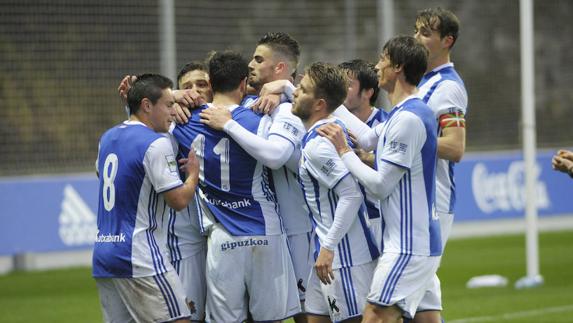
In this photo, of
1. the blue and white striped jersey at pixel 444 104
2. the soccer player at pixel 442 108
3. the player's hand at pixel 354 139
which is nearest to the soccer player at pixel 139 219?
the player's hand at pixel 354 139

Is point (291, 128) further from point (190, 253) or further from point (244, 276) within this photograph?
point (190, 253)

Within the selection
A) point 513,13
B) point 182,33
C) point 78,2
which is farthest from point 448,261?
point 513,13

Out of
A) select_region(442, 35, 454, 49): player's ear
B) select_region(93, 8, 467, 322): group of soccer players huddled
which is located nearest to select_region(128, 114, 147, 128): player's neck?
select_region(93, 8, 467, 322): group of soccer players huddled

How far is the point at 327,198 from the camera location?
23.2ft

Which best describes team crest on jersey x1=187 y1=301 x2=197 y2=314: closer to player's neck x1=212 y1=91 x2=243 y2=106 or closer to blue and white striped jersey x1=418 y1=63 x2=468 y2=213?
player's neck x1=212 y1=91 x2=243 y2=106

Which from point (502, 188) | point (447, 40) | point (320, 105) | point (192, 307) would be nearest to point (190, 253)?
point (192, 307)

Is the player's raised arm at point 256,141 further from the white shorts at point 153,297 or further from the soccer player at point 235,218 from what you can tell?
the white shorts at point 153,297

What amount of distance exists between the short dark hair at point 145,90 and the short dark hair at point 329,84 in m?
0.95

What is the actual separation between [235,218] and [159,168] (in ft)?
2.54

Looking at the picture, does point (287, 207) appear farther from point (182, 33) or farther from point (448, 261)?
point (182, 33)

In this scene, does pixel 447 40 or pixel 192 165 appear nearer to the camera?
pixel 192 165

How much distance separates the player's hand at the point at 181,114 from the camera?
7484mm

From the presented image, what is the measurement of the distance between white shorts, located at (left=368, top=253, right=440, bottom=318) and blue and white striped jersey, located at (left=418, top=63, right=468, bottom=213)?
1.34 metres

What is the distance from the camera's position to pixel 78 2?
1781 centimetres
